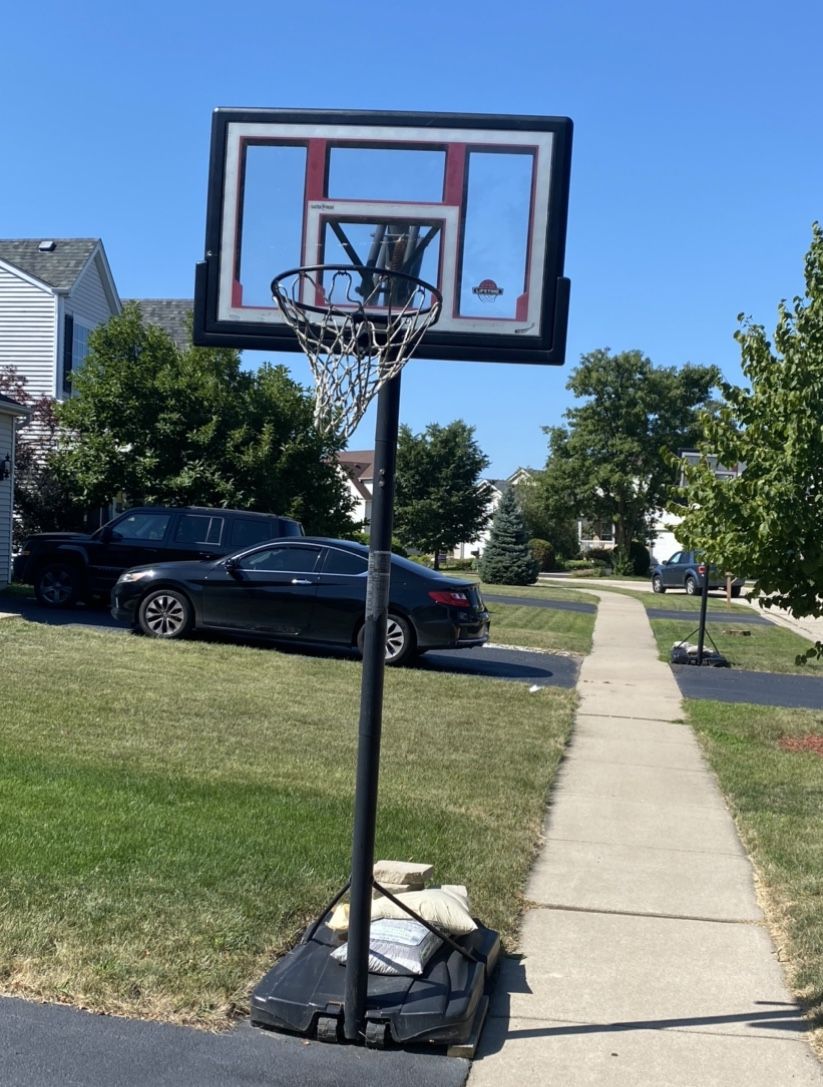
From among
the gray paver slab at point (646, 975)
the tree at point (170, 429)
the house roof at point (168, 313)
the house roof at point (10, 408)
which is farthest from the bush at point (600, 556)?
the gray paver slab at point (646, 975)

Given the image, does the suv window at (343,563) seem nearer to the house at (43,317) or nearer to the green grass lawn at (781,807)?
the green grass lawn at (781,807)

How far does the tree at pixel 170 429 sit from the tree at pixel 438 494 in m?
34.7

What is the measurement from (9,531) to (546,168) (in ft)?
53.4

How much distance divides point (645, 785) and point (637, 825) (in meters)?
1.31

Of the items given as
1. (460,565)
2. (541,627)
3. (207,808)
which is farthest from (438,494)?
(207,808)

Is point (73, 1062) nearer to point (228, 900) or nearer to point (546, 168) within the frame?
point (228, 900)

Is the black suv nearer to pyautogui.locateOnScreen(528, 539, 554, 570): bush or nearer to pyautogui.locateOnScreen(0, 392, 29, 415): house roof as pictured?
pyautogui.locateOnScreen(0, 392, 29, 415): house roof

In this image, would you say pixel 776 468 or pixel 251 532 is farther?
pixel 251 532

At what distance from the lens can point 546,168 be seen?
4891mm

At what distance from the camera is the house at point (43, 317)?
91.8ft

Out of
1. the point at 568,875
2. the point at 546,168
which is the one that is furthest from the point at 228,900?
the point at 546,168

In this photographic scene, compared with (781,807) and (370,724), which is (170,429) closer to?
(781,807)

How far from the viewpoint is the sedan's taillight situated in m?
13.9

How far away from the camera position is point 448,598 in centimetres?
1390
